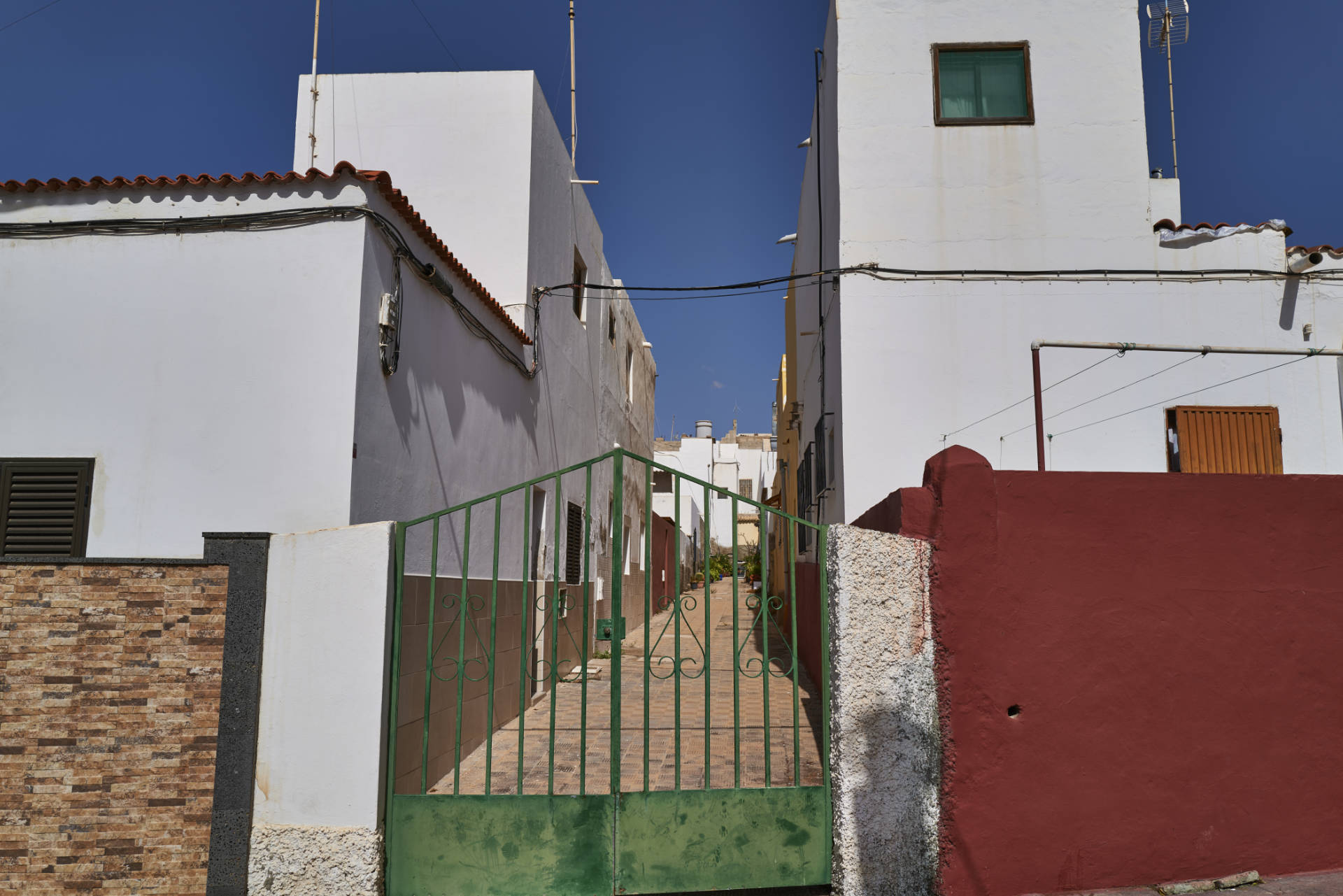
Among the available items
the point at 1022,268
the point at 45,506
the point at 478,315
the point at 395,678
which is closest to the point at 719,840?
the point at 395,678

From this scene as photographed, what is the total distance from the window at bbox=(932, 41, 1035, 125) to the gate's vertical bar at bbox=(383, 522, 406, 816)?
774 centimetres

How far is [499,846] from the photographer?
5211 millimetres

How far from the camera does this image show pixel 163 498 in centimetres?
577

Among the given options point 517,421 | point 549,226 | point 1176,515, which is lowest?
point 1176,515

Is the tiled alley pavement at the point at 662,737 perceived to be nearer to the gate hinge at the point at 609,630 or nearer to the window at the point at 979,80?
the gate hinge at the point at 609,630

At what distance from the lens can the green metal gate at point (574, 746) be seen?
17.1ft

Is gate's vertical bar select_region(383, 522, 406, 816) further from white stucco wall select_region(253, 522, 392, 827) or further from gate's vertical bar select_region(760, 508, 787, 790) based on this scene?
gate's vertical bar select_region(760, 508, 787, 790)

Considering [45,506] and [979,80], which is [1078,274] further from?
[45,506]

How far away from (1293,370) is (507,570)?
8379 millimetres

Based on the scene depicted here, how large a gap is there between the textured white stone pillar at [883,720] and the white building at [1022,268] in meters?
4.43

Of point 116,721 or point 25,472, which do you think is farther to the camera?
point 25,472

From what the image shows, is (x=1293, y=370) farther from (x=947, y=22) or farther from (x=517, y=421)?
(x=517, y=421)

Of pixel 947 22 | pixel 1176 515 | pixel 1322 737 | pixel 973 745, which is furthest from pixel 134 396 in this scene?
pixel 947 22

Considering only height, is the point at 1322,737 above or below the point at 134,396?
below
